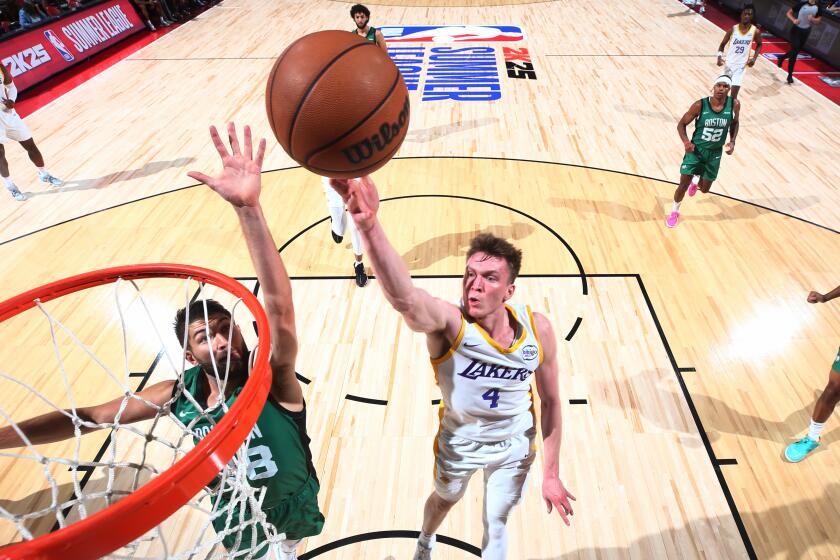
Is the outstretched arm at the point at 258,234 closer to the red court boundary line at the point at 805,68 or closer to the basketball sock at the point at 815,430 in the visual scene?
the basketball sock at the point at 815,430

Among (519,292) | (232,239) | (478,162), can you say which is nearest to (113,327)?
(232,239)

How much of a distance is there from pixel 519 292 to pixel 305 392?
6.52ft

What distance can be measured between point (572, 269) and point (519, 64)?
6.35m

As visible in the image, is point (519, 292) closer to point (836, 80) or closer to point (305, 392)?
point (305, 392)

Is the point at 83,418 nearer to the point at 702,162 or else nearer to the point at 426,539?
the point at 426,539

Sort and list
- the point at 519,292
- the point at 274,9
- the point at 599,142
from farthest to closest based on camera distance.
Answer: the point at 274,9 < the point at 599,142 < the point at 519,292

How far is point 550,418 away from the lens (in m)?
2.34

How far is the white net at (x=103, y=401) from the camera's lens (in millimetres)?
2129

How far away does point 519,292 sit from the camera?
14.8 ft

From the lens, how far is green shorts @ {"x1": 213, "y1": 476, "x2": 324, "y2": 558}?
6.93 feet

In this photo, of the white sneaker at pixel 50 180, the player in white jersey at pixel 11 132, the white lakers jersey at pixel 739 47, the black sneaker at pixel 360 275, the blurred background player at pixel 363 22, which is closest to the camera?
the black sneaker at pixel 360 275

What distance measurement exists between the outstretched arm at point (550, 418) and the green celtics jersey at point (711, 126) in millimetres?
3744

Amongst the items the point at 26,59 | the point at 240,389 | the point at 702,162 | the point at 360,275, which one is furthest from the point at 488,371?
the point at 26,59

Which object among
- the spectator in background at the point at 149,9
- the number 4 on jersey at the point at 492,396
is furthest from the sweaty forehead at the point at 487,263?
the spectator in background at the point at 149,9
